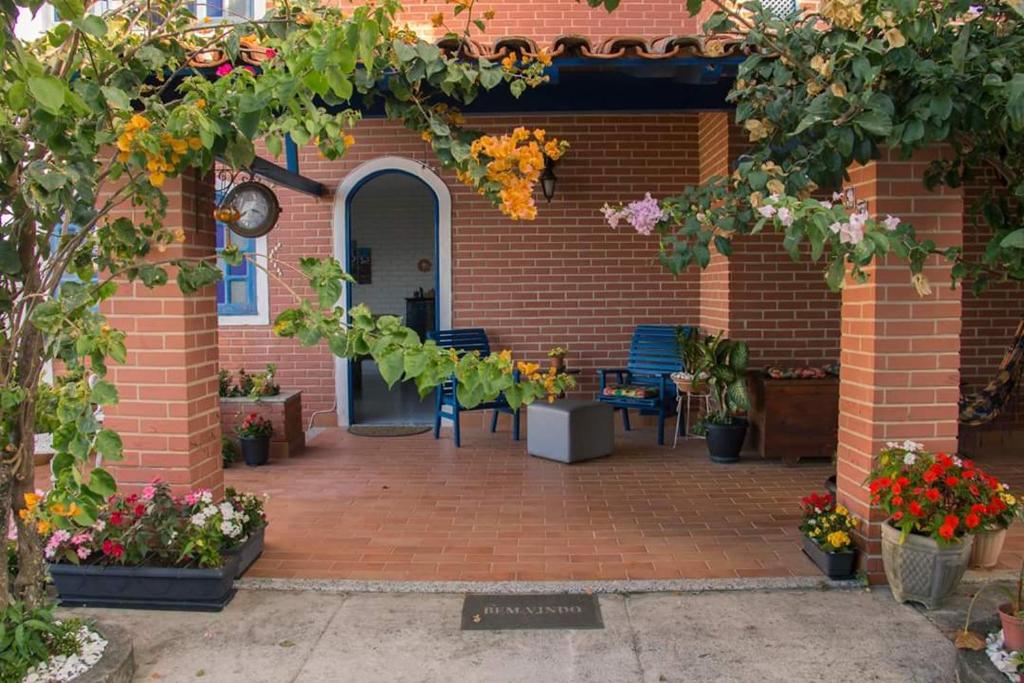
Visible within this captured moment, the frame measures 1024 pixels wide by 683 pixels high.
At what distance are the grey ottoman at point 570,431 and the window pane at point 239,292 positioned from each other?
3040 mm

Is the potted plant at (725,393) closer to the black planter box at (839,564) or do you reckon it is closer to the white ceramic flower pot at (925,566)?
the black planter box at (839,564)

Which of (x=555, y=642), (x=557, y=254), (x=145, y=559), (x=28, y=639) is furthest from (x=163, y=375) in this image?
(x=557, y=254)

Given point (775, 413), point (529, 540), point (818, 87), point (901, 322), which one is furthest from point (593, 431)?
point (818, 87)

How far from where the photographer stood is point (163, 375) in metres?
3.82

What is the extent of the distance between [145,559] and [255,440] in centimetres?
273

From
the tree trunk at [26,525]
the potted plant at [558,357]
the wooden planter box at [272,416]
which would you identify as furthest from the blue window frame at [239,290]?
the tree trunk at [26,525]

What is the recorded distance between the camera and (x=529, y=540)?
446cm

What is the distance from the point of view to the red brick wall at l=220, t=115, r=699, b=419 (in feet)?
24.6

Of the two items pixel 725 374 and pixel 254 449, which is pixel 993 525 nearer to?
pixel 725 374

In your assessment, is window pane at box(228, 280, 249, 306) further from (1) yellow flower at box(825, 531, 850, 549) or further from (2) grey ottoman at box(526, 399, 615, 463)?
(1) yellow flower at box(825, 531, 850, 549)

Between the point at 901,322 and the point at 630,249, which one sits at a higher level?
the point at 630,249

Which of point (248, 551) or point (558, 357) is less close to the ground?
point (558, 357)

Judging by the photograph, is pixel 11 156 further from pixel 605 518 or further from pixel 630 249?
pixel 630 249

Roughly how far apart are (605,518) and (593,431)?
1.53 metres
